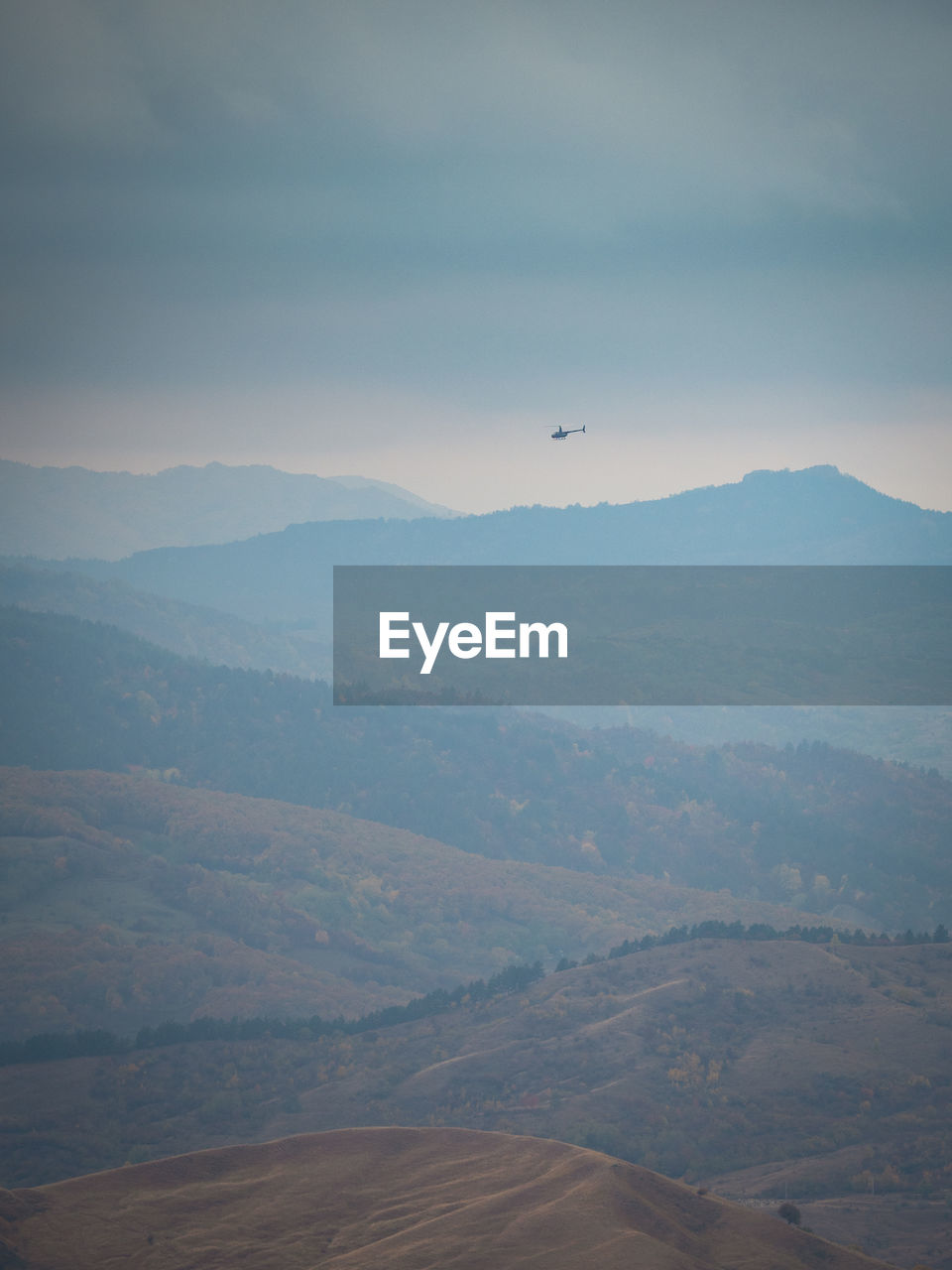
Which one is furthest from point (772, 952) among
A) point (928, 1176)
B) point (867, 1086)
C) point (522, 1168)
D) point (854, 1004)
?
point (522, 1168)

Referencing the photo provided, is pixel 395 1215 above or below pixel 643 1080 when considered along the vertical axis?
above

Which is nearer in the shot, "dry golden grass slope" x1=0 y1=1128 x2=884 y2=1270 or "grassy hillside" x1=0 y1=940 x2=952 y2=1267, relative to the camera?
"dry golden grass slope" x1=0 y1=1128 x2=884 y2=1270

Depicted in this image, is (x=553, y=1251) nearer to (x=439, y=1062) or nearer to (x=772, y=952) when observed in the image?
(x=439, y=1062)

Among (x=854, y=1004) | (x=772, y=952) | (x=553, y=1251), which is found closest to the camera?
(x=553, y=1251)

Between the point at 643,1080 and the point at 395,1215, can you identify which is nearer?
the point at 395,1215

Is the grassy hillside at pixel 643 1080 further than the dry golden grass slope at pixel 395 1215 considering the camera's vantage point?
Yes

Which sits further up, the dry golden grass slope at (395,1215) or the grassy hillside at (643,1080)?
the dry golden grass slope at (395,1215)

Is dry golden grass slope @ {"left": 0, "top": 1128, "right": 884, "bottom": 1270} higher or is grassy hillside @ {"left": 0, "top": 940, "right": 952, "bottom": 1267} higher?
dry golden grass slope @ {"left": 0, "top": 1128, "right": 884, "bottom": 1270}

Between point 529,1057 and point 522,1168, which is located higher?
point 522,1168
